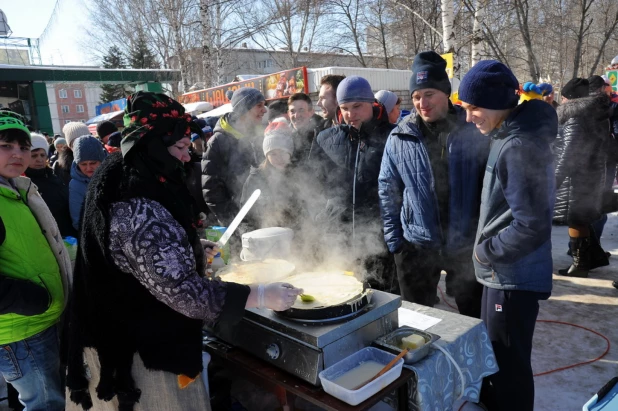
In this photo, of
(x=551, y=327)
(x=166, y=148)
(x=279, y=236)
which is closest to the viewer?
(x=166, y=148)

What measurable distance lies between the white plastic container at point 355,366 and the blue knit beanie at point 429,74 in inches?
64.5

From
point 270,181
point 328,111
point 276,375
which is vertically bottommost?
point 276,375

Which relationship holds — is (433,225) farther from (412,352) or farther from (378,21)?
(378,21)

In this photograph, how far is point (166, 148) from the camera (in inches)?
60.3

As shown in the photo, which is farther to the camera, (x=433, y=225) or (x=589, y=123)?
(x=589, y=123)

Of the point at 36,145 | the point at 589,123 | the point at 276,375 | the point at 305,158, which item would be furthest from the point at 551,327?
the point at 36,145

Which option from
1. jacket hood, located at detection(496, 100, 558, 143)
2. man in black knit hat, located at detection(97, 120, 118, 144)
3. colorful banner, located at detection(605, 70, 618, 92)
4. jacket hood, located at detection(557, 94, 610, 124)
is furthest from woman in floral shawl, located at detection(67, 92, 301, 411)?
colorful banner, located at detection(605, 70, 618, 92)

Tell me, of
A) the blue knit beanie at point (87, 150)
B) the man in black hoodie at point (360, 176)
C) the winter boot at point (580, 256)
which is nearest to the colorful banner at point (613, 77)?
the winter boot at point (580, 256)

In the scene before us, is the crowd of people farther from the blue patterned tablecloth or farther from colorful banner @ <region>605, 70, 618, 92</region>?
colorful banner @ <region>605, 70, 618, 92</region>

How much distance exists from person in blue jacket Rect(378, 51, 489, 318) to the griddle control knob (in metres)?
1.29

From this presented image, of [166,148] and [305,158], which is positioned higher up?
[166,148]

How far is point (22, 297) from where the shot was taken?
1.83 m

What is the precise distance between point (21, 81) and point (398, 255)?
2198cm

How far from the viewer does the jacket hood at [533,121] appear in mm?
1904
